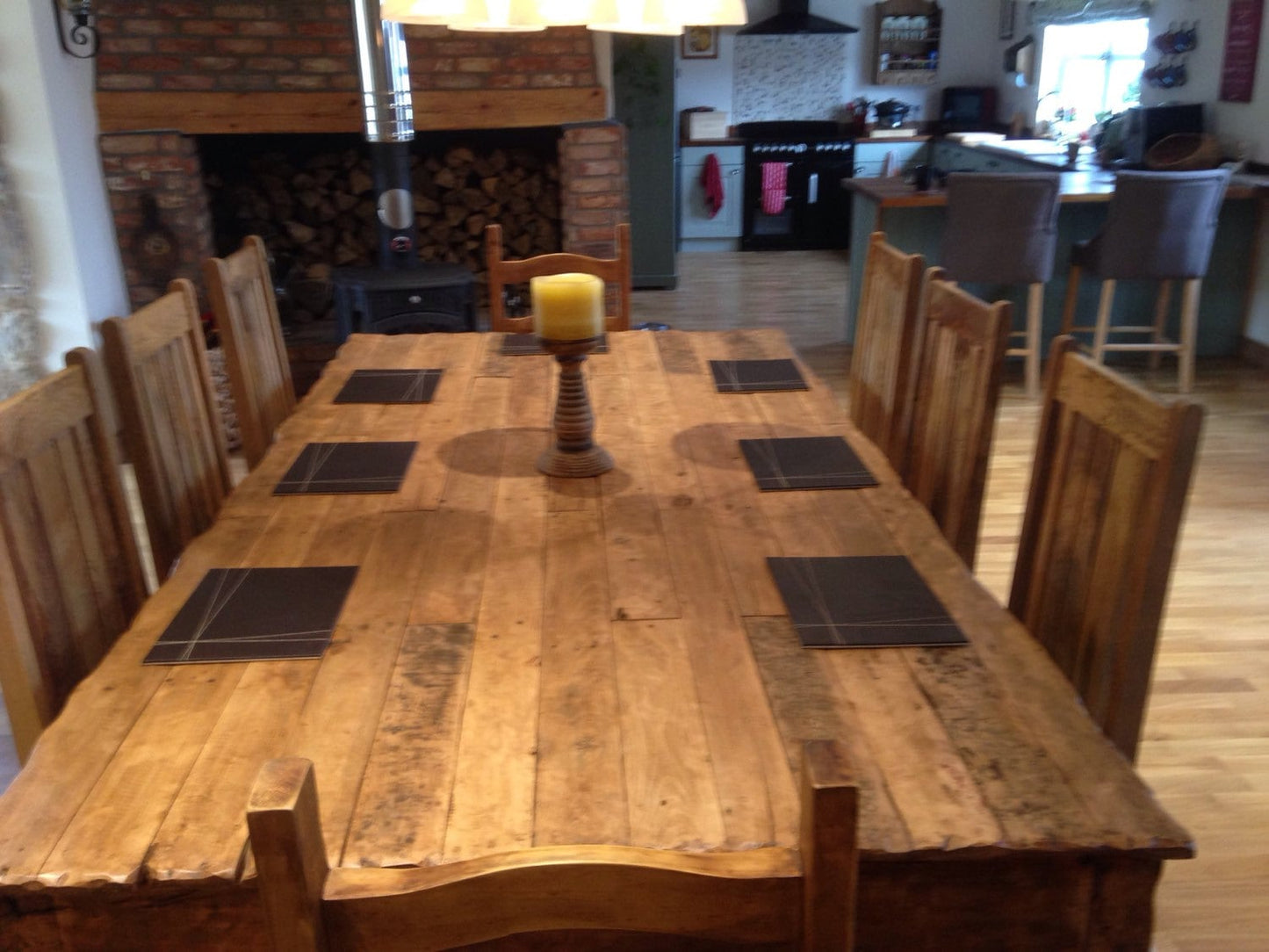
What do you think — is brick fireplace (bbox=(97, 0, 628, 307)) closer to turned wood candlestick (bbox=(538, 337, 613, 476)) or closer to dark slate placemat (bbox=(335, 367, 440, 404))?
dark slate placemat (bbox=(335, 367, 440, 404))

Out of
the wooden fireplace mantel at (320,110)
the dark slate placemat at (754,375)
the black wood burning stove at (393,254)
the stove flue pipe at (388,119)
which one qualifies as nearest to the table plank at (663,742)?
the dark slate placemat at (754,375)

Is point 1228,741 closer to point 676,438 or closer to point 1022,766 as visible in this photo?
point 676,438

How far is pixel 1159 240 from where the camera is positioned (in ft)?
14.2

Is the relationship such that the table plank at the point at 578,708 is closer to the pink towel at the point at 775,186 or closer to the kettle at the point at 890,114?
the pink towel at the point at 775,186

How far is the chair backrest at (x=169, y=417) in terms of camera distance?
5.91 ft

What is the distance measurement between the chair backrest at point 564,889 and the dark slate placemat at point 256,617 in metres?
0.68

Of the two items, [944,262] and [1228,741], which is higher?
[944,262]

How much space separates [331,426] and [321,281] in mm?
3295

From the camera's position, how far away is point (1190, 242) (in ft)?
14.2

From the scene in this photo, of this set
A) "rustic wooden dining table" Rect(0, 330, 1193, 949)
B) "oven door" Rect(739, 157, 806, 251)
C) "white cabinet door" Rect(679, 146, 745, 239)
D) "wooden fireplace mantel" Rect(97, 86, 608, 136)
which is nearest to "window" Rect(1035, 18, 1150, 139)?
"oven door" Rect(739, 157, 806, 251)

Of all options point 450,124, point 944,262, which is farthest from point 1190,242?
point 450,124

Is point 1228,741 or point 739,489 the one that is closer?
point 739,489

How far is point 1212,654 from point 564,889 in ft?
8.06

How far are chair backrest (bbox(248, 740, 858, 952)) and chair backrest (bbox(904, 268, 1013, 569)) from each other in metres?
1.24
